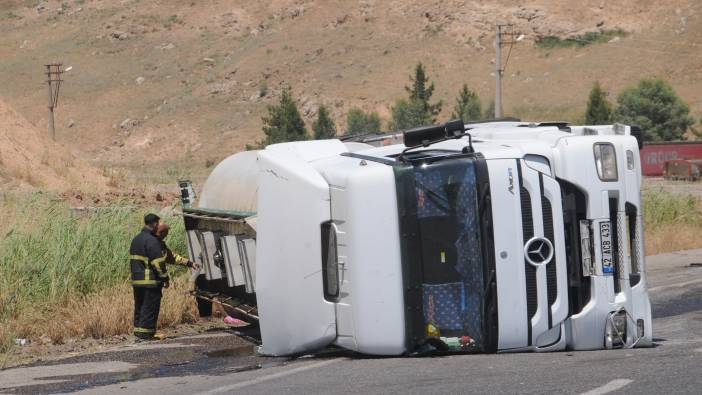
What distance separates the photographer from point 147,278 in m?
11.8

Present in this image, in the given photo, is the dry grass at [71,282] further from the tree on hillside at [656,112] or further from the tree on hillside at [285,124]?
the tree on hillside at [656,112]

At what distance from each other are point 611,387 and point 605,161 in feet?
6.86

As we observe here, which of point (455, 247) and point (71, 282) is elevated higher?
point (455, 247)

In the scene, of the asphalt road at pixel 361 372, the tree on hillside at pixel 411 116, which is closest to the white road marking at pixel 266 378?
the asphalt road at pixel 361 372

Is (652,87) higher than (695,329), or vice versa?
(652,87)

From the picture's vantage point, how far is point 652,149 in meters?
60.6

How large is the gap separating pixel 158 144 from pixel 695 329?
273ft

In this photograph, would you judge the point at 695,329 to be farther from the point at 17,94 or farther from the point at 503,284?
the point at 17,94

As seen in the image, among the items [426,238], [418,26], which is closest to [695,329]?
[426,238]

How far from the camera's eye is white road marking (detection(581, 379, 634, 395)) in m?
7.45

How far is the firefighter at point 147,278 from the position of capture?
1179 cm

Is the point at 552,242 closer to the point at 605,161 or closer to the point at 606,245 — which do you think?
the point at 606,245

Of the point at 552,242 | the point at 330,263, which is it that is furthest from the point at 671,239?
the point at 330,263

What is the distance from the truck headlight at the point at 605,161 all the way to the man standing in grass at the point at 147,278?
5.01 m
